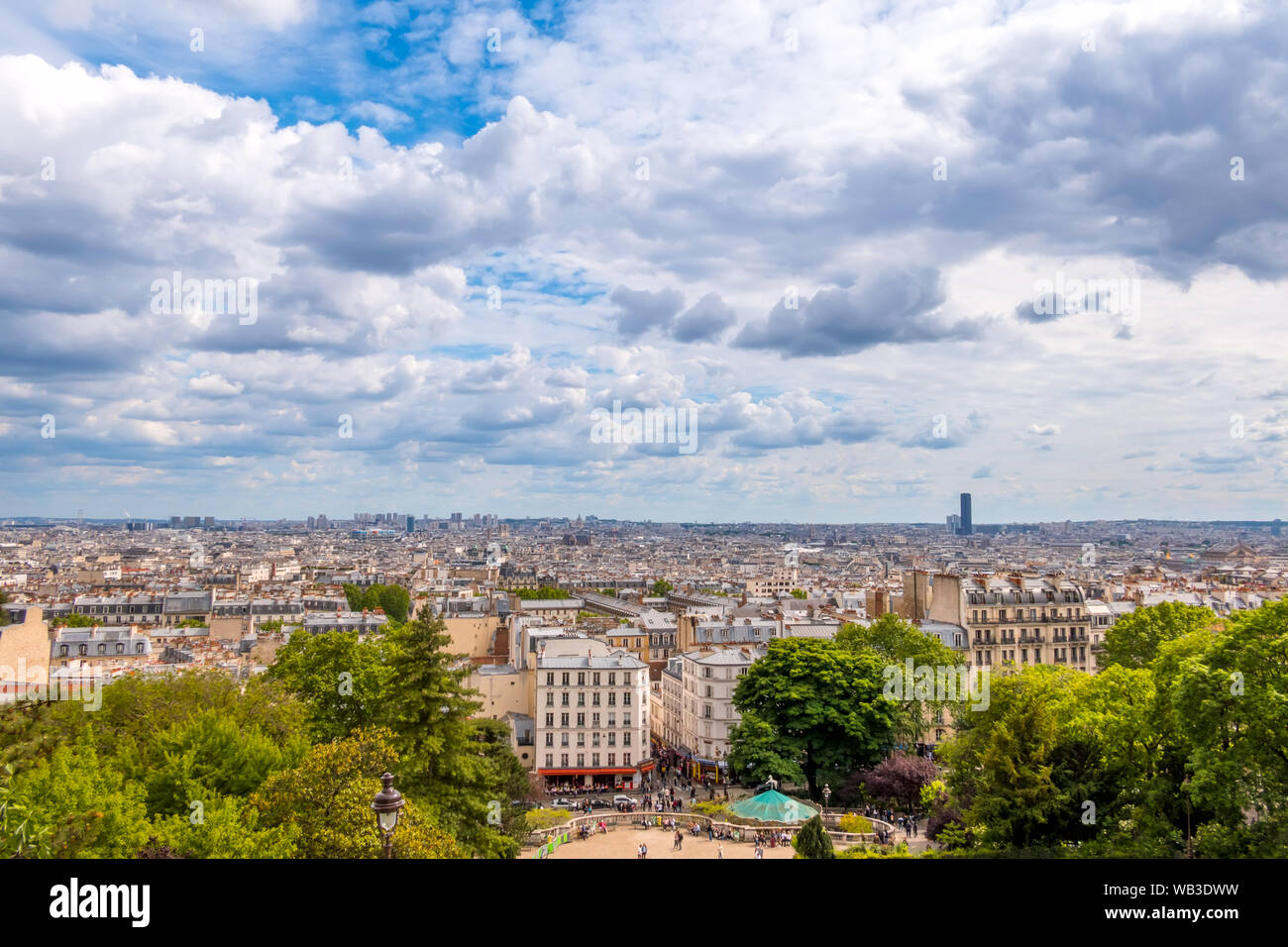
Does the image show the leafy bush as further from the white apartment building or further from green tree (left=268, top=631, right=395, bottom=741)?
the white apartment building

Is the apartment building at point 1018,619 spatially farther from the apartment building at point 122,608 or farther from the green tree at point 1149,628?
the apartment building at point 122,608

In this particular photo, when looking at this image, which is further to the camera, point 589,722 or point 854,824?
point 589,722

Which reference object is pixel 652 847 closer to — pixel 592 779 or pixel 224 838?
pixel 592 779

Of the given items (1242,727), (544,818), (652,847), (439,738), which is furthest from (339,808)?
(544,818)

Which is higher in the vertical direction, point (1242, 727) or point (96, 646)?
point (1242, 727)

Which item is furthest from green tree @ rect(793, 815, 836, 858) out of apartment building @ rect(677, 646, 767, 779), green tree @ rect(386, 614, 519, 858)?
apartment building @ rect(677, 646, 767, 779)
